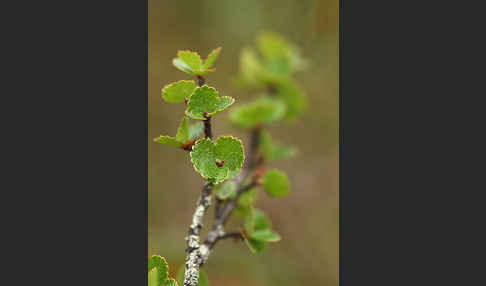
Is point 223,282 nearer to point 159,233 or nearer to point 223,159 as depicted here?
point 159,233

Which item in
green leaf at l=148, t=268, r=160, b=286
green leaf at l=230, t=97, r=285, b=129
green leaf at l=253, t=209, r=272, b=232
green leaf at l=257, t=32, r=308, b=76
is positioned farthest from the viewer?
green leaf at l=257, t=32, r=308, b=76

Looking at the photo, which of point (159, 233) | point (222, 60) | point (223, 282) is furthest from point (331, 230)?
point (222, 60)

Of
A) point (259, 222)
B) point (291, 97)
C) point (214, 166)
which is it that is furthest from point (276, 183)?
point (291, 97)

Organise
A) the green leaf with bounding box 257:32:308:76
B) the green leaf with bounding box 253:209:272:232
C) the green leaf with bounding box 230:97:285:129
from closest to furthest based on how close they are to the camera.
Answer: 1. the green leaf with bounding box 253:209:272:232
2. the green leaf with bounding box 230:97:285:129
3. the green leaf with bounding box 257:32:308:76

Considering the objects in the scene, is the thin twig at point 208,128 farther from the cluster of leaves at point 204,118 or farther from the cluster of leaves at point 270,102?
the cluster of leaves at point 270,102

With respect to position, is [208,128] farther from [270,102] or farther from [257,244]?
[270,102]

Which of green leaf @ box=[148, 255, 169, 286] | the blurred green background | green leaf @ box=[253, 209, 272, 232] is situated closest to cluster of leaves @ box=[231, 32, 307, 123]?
the blurred green background

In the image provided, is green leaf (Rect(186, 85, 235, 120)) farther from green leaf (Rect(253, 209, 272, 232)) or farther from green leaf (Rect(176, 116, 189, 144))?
green leaf (Rect(253, 209, 272, 232))
